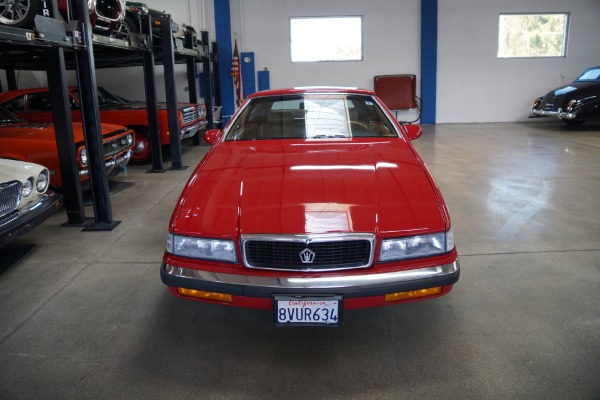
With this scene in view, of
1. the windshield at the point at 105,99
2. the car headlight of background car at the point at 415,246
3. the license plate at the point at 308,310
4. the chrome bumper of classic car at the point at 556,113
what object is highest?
the windshield at the point at 105,99

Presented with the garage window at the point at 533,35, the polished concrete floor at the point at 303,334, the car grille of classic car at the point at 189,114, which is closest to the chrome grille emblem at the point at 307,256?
the polished concrete floor at the point at 303,334

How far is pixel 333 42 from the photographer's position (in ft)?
42.7

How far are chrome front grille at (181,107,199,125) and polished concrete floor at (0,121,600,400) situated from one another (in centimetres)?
415

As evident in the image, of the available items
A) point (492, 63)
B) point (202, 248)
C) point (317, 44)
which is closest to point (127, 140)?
point (202, 248)

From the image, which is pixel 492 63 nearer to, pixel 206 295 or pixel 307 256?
pixel 307 256

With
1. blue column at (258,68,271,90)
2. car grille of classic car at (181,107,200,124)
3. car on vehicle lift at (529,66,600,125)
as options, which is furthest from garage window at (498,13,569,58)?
car grille of classic car at (181,107,200,124)

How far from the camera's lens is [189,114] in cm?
819

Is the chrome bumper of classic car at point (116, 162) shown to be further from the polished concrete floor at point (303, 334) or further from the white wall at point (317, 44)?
the white wall at point (317, 44)

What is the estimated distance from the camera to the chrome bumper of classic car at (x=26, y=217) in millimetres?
3189

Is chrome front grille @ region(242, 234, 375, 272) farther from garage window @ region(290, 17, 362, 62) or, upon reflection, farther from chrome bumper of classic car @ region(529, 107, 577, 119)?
garage window @ region(290, 17, 362, 62)

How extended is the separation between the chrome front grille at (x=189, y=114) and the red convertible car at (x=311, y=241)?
5666mm

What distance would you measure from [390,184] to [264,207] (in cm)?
69

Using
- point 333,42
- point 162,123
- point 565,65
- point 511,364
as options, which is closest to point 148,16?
point 162,123

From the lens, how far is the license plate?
2.01 metres
